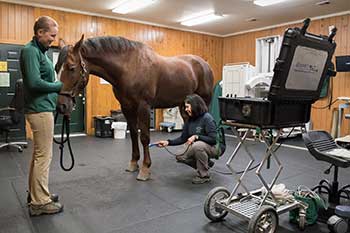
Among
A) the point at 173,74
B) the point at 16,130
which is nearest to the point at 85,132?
→ the point at 16,130

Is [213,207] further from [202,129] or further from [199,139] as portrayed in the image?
[202,129]

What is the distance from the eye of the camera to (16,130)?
5953 millimetres

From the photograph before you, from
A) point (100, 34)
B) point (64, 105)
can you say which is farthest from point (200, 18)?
point (64, 105)

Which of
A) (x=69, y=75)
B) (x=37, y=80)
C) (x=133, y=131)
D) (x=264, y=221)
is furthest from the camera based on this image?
(x=133, y=131)

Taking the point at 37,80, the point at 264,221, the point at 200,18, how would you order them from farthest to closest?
the point at 200,18 < the point at 37,80 < the point at 264,221

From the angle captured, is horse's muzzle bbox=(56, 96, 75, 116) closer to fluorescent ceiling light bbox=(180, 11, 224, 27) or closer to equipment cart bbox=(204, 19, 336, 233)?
equipment cart bbox=(204, 19, 336, 233)

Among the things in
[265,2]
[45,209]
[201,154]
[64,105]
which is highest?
[265,2]

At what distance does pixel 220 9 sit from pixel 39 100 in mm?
5296

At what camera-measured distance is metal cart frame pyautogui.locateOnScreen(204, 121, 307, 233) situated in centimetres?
203

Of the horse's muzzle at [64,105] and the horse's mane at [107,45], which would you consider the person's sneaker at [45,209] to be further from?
the horse's mane at [107,45]

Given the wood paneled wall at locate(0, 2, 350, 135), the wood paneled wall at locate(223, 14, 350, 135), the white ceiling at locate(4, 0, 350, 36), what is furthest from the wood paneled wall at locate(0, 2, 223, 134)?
the wood paneled wall at locate(223, 14, 350, 135)

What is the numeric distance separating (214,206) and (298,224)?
0.68m

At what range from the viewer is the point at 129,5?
6.27 metres

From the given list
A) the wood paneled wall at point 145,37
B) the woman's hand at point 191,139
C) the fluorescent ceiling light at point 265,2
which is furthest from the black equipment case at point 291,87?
the wood paneled wall at point 145,37
